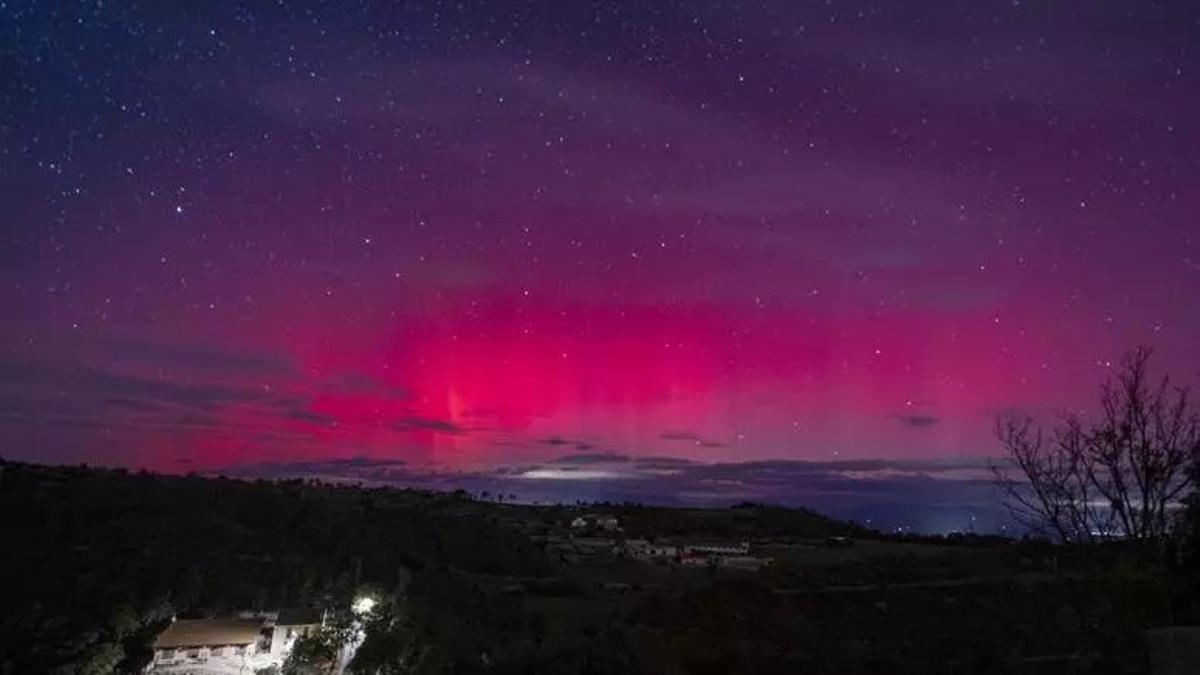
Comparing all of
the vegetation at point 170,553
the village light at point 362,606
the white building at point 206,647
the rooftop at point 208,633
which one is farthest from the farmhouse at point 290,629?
the vegetation at point 170,553

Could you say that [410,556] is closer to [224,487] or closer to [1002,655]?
[224,487]

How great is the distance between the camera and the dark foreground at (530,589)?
18.8 meters

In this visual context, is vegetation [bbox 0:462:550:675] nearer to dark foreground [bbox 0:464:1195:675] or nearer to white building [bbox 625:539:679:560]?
Answer: dark foreground [bbox 0:464:1195:675]

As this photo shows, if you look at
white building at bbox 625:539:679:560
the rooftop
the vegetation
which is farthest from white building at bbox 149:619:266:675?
white building at bbox 625:539:679:560

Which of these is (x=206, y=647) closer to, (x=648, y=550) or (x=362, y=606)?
(x=362, y=606)

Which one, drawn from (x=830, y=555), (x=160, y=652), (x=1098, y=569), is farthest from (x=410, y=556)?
(x=1098, y=569)

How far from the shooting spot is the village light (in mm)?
27328

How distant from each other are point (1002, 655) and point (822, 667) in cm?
416

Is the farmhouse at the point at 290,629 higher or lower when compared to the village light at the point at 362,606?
lower

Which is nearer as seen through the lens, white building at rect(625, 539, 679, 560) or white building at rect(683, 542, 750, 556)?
white building at rect(683, 542, 750, 556)

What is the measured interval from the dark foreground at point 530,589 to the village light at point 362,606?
16.0 inches

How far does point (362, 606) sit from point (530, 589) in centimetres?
1360

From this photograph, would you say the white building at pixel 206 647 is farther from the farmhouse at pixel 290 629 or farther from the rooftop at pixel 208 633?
the farmhouse at pixel 290 629

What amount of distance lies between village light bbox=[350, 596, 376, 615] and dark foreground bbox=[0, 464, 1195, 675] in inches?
16.0
